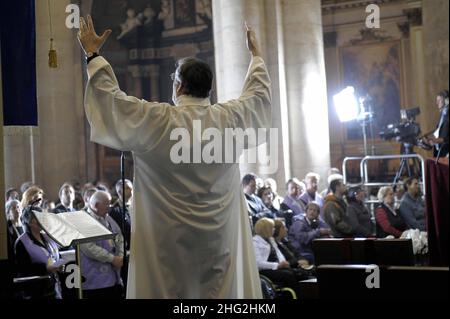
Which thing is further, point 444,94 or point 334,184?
point 334,184

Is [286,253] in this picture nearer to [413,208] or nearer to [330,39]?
[413,208]

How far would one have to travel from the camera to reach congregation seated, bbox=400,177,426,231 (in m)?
10.2

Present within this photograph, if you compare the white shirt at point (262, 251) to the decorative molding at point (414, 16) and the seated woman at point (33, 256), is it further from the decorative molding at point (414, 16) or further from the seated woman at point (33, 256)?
the decorative molding at point (414, 16)

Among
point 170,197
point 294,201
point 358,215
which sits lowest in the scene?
point 358,215

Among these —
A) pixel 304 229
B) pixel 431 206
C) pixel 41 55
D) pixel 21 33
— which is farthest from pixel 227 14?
pixel 431 206

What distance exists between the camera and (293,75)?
1312 centimetres

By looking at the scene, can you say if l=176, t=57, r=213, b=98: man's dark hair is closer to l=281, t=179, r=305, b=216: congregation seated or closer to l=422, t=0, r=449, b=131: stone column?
l=422, t=0, r=449, b=131: stone column

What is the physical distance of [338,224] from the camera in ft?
31.8

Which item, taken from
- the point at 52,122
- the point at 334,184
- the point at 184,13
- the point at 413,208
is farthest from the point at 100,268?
the point at 184,13

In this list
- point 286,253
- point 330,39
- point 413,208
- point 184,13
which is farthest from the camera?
point 330,39

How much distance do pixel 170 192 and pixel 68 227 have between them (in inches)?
65.7

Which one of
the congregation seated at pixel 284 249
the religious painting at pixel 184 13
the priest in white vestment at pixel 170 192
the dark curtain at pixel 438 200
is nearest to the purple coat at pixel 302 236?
the congregation seated at pixel 284 249
